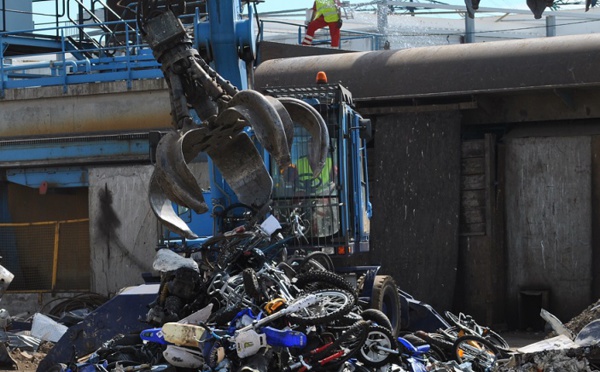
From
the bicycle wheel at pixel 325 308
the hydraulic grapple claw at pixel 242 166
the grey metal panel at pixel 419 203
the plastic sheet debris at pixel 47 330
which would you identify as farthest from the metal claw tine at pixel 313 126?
the grey metal panel at pixel 419 203

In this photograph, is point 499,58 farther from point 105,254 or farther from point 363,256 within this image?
point 105,254

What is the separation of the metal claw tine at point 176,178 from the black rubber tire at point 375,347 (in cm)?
188

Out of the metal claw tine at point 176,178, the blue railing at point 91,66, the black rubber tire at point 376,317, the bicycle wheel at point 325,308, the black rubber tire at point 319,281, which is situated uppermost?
the blue railing at point 91,66

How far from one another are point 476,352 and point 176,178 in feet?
11.4

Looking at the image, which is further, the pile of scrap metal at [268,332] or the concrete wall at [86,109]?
the concrete wall at [86,109]

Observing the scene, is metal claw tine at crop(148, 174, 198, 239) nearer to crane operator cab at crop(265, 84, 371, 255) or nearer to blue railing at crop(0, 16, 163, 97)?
crane operator cab at crop(265, 84, 371, 255)

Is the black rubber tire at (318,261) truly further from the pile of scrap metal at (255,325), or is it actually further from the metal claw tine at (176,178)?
the metal claw tine at (176,178)

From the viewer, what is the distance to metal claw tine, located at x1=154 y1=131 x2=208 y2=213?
8.80 m

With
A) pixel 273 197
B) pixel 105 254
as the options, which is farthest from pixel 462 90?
pixel 105 254

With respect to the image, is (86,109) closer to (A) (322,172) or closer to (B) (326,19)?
(B) (326,19)

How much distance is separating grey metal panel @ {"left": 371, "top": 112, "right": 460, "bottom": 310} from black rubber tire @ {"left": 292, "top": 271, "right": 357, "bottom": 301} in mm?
6475

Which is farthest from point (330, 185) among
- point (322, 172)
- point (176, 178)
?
point (176, 178)

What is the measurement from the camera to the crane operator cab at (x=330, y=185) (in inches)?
455

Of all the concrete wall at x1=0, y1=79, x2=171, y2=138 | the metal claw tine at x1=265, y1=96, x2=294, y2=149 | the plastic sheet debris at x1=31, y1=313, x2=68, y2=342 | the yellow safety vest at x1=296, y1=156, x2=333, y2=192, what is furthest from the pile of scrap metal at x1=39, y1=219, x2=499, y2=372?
the concrete wall at x1=0, y1=79, x2=171, y2=138
